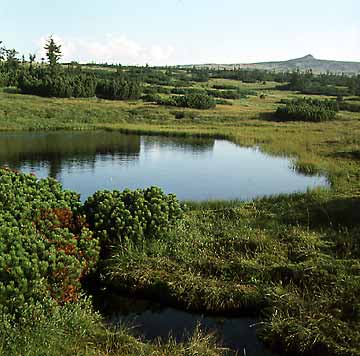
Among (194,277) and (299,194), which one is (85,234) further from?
(299,194)

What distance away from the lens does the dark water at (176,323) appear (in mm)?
11320

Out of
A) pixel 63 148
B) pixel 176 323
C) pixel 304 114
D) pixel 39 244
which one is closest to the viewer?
pixel 39 244

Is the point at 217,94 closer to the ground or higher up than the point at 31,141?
higher up

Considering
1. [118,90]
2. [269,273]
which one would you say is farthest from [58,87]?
[269,273]

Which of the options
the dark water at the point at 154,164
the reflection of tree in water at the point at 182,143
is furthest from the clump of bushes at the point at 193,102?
the dark water at the point at 154,164

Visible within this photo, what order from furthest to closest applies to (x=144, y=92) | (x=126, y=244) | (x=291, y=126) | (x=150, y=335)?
(x=144, y=92), (x=291, y=126), (x=126, y=244), (x=150, y=335)

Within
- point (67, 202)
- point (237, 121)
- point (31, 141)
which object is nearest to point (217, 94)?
point (237, 121)

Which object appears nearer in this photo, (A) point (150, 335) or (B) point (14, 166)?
(A) point (150, 335)

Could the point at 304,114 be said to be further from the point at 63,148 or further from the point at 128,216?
the point at 128,216

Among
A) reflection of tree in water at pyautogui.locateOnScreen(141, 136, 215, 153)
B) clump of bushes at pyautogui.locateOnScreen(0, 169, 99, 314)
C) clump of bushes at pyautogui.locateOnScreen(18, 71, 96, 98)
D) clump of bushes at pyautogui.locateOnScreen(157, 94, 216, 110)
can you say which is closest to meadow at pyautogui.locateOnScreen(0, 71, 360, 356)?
clump of bushes at pyautogui.locateOnScreen(0, 169, 99, 314)

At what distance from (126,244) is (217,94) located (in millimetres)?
90111

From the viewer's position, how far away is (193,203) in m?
22.3

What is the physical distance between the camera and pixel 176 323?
12.4 m

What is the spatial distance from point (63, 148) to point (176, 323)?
34.4 meters
